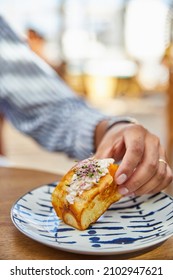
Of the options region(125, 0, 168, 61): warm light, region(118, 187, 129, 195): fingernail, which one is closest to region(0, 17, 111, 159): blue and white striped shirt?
region(118, 187, 129, 195): fingernail

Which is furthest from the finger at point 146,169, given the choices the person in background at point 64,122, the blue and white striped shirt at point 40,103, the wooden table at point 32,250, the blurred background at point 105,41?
the blurred background at point 105,41

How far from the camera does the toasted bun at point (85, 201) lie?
774 millimetres

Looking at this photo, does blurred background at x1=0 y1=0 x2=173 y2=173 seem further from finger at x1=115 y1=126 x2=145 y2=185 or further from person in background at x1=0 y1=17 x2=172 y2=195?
finger at x1=115 y1=126 x2=145 y2=185

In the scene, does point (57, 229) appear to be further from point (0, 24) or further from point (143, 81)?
point (143, 81)

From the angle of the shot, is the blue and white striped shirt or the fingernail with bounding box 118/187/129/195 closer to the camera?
the fingernail with bounding box 118/187/129/195

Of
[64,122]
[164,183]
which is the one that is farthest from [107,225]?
[64,122]

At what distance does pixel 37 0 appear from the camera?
8570 mm

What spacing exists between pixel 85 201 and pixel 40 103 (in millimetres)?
770

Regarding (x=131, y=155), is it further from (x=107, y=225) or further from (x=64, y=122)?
(x=64, y=122)

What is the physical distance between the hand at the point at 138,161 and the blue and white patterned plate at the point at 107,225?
4cm

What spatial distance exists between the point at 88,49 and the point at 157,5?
158 centimetres

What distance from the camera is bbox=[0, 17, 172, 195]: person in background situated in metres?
0.89

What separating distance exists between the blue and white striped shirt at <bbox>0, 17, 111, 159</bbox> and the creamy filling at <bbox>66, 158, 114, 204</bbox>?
44 cm

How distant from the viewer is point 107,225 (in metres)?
0.78
